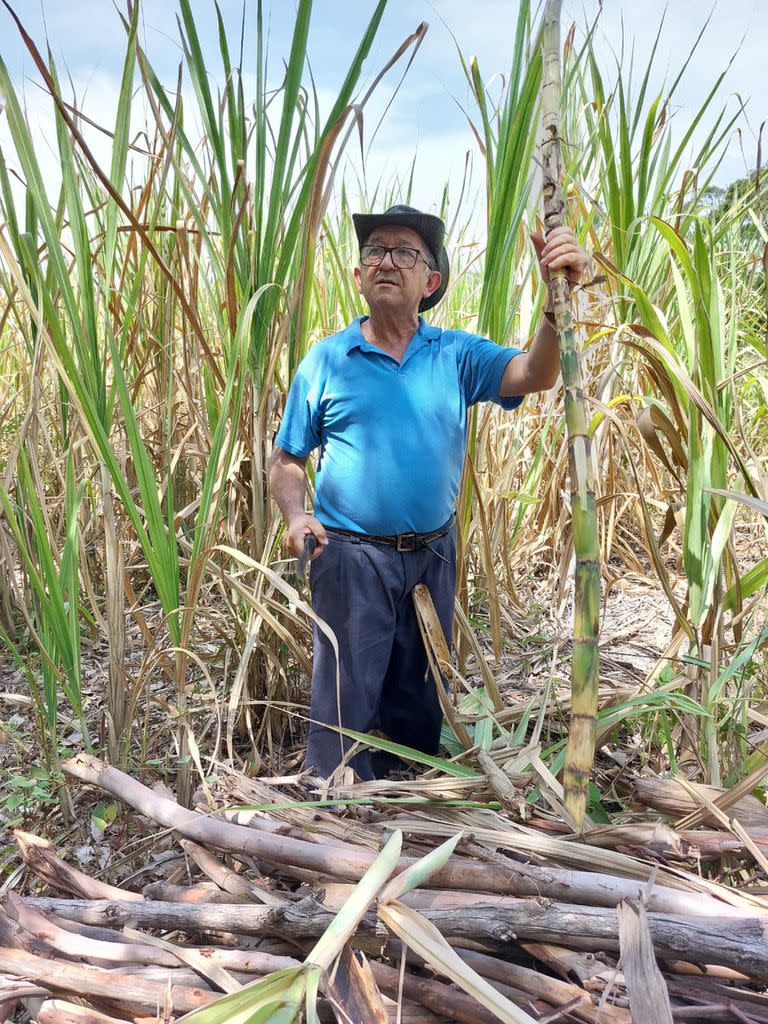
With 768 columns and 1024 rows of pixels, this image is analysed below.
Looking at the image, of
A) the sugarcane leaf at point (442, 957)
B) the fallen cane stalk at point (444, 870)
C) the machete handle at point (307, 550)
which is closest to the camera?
the sugarcane leaf at point (442, 957)

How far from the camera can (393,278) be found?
1680 mm

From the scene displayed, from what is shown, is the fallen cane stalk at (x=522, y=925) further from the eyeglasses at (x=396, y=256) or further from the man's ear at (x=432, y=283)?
the man's ear at (x=432, y=283)

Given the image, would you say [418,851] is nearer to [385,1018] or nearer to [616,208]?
[385,1018]

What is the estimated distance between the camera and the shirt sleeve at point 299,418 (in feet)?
5.64

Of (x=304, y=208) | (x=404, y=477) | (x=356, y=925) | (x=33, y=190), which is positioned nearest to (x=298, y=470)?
(x=404, y=477)

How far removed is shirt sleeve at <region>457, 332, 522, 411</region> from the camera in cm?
171

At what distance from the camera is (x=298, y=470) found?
5.62ft

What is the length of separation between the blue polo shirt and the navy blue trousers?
0.24ft

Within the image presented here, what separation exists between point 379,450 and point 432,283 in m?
0.52

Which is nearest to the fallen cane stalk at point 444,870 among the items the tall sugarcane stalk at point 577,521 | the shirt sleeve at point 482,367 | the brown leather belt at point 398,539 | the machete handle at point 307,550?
the tall sugarcane stalk at point 577,521

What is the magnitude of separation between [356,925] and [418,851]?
0.92 ft

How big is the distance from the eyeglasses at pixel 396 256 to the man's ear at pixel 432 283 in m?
0.15

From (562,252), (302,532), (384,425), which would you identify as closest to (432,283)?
(384,425)

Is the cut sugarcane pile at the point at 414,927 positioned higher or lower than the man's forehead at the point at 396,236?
lower
